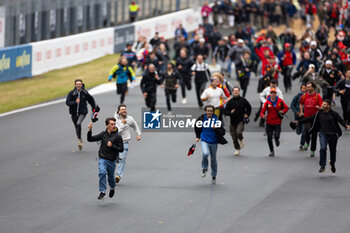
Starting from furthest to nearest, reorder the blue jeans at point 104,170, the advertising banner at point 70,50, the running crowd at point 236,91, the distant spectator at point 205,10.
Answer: the distant spectator at point 205,10, the advertising banner at point 70,50, the running crowd at point 236,91, the blue jeans at point 104,170

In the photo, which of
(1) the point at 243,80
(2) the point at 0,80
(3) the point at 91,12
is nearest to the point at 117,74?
(1) the point at 243,80

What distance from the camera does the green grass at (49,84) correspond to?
27.8 metres

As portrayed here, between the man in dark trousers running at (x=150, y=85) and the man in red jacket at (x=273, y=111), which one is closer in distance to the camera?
the man in red jacket at (x=273, y=111)

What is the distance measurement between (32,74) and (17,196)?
1837cm

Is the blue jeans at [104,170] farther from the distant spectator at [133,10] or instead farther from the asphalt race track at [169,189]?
the distant spectator at [133,10]

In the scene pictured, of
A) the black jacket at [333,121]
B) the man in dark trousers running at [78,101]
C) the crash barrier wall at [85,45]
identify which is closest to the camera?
the black jacket at [333,121]

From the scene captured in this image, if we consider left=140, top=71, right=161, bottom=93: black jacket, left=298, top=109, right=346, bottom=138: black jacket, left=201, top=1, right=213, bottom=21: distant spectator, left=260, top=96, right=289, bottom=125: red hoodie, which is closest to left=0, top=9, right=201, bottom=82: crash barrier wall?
left=201, top=1, right=213, bottom=21: distant spectator

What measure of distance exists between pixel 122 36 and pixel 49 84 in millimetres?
10638

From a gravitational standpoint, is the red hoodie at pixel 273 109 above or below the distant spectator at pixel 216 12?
below

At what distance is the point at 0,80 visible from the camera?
31.0 metres

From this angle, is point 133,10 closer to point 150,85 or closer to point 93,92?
point 93,92

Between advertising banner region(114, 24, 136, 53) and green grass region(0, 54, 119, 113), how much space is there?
266 centimetres

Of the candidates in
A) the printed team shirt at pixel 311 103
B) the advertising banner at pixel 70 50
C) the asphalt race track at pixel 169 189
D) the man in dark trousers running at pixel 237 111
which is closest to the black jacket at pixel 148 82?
the asphalt race track at pixel 169 189

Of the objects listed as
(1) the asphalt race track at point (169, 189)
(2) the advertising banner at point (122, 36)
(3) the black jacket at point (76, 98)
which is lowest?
(1) the asphalt race track at point (169, 189)
